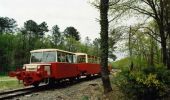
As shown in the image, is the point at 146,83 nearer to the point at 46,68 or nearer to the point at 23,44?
the point at 46,68

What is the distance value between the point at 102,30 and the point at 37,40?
79.4 m

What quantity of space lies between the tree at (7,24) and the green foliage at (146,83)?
376 ft

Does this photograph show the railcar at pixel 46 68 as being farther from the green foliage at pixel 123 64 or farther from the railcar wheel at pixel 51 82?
the green foliage at pixel 123 64

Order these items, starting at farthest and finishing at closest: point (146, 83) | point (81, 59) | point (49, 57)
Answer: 1. point (81, 59)
2. point (49, 57)
3. point (146, 83)

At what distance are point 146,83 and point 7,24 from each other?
12118 cm

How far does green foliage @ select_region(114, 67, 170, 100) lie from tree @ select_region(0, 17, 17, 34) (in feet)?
376

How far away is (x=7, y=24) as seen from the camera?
13088 centimetres

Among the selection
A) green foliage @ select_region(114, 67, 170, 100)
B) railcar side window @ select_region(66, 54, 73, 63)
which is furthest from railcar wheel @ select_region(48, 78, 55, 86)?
green foliage @ select_region(114, 67, 170, 100)

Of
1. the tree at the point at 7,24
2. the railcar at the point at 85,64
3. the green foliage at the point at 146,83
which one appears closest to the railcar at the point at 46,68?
the railcar at the point at 85,64

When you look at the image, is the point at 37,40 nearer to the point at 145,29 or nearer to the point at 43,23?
the point at 43,23

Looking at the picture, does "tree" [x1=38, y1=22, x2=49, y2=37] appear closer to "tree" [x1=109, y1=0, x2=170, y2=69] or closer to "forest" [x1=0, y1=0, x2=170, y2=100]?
"forest" [x1=0, y1=0, x2=170, y2=100]

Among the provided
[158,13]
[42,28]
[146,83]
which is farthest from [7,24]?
[146,83]

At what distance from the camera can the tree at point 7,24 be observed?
12618 cm

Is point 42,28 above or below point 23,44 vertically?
above
